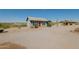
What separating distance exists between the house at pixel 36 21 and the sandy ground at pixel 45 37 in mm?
50

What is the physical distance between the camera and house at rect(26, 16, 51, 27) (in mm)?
1418

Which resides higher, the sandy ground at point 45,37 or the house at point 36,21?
the house at point 36,21

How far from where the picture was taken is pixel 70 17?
4.63ft

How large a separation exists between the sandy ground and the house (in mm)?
50

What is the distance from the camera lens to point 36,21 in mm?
1421

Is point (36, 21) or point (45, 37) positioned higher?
point (36, 21)

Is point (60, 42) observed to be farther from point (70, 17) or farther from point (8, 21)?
point (8, 21)

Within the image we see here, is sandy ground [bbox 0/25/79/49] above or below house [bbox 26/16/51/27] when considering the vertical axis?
below

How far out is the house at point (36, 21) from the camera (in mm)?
1418

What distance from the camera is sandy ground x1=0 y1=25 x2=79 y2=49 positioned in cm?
139

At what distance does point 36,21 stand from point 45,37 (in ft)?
0.59
